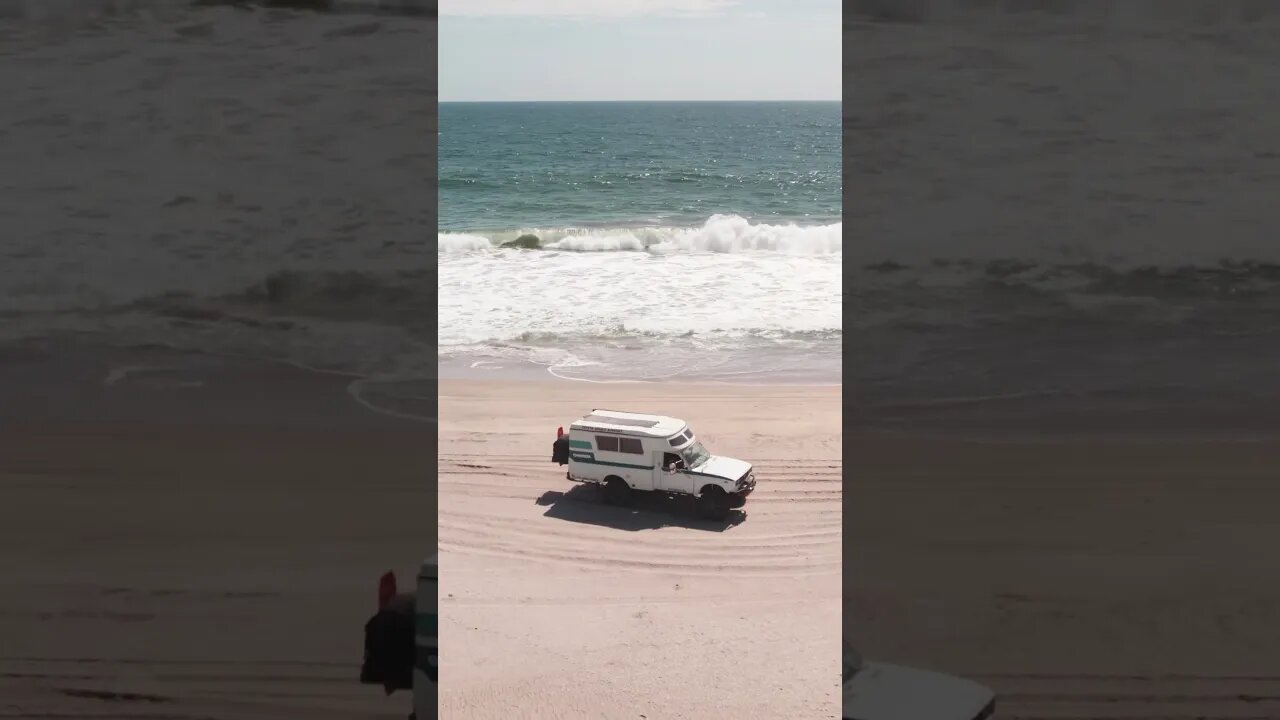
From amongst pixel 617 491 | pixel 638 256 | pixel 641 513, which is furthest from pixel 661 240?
pixel 641 513

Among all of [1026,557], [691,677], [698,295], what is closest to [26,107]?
[1026,557]

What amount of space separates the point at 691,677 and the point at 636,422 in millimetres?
1894

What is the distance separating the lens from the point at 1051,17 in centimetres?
217

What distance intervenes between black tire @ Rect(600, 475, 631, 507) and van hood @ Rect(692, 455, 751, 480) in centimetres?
36

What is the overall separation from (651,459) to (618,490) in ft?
0.95

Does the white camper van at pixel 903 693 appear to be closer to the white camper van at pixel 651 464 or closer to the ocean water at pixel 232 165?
the ocean water at pixel 232 165

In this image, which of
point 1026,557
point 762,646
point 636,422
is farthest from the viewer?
point 636,422

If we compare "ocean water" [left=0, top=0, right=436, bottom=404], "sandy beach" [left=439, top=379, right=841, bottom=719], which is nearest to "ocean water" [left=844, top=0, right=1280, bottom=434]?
"ocean water" [left=0, top=0, right=436, bottom=404]

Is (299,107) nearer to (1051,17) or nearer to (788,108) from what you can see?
(1051,17)

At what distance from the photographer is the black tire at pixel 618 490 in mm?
5391

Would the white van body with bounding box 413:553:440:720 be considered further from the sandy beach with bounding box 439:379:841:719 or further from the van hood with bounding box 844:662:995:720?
the sandy beach with bounding box 439:379:841:719

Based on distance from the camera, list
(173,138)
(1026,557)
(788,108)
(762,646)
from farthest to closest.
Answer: (788,108)
(762,646)
(1026,557)
(173,138)

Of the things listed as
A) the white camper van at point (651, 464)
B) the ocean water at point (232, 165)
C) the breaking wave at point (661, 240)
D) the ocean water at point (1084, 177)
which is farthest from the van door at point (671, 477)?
the breaking wave at point (661, 240)

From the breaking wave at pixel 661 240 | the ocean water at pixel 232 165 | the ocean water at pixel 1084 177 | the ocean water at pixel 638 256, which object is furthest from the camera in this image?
the breaking wave at pixel 661 240
